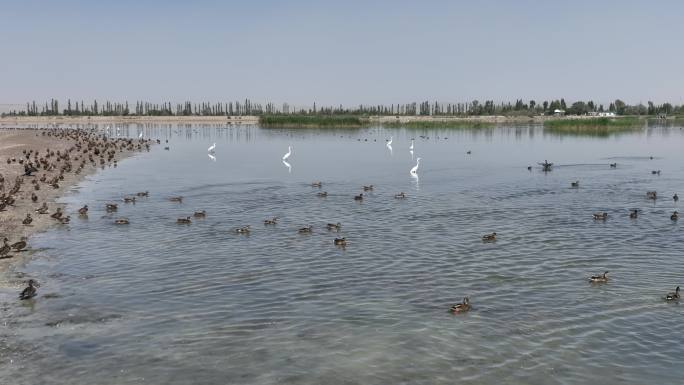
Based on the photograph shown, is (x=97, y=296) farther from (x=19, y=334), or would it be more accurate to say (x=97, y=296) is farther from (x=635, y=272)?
(x=635, y=272)

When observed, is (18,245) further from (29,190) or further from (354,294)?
(29,190)

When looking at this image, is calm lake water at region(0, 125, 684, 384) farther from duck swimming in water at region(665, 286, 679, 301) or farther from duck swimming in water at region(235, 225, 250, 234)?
duck swimming in water at region(235, 225, 250, 234)

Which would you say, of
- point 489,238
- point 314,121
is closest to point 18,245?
point 489,238

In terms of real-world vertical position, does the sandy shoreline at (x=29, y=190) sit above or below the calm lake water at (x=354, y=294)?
above

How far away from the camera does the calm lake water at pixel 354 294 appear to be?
12.6 m

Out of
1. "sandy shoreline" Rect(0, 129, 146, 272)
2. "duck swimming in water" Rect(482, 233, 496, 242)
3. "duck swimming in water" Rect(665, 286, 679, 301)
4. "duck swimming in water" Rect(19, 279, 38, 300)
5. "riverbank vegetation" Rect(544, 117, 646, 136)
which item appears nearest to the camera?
"duck swimming in water" Rect(19, 279, 38, 300)

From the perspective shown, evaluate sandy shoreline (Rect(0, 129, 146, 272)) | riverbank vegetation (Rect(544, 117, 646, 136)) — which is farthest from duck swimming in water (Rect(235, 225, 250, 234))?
riverbank vegetation (Rect(544, 117, 646, 136))

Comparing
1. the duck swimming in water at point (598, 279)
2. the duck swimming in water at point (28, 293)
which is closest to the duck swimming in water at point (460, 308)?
the duck swimming in water at point (598, 279)

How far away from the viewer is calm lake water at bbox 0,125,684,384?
1258 centimetres

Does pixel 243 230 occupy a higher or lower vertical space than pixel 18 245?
lower

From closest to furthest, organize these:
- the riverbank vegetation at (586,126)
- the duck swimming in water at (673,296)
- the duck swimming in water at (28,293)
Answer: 1. the duck swimming in water at (28,293)
2. the duck swimming in water at (673,296)
3. the riverbank vegetation at (586,126)

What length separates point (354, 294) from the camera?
55.8 feet

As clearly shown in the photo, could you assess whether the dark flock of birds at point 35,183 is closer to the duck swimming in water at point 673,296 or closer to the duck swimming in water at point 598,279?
the duck swimming in water at point 598,279

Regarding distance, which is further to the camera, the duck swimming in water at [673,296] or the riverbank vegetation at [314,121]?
the riverbank vegetation at [314,121]
